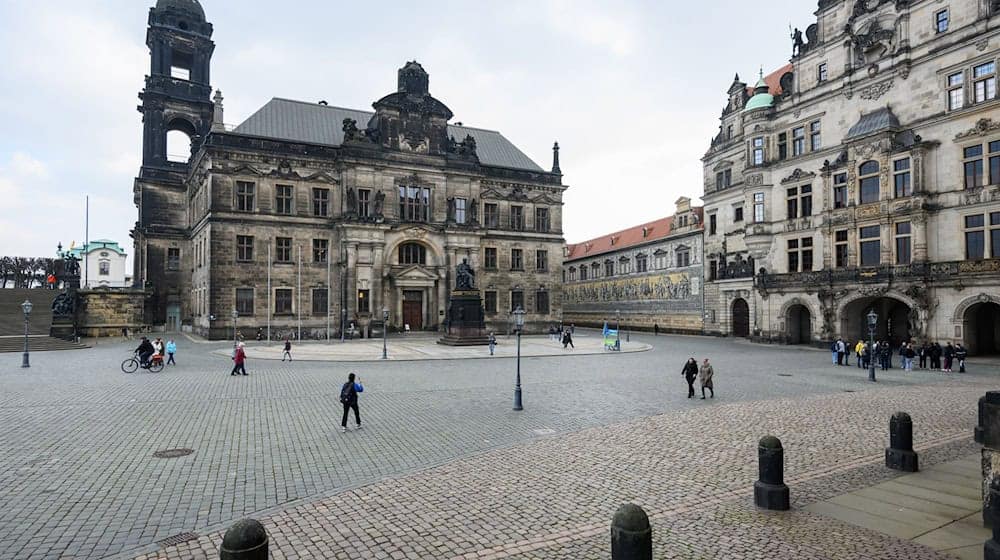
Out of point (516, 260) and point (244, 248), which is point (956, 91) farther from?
point (244, 248)

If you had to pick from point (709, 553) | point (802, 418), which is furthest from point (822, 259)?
point (709, 553)

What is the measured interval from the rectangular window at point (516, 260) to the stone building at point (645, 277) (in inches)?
459

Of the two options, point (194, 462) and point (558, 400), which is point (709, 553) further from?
point (558, 400)

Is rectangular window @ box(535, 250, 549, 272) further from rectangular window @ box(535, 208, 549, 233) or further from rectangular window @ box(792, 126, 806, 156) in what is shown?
rectangular window @ box(792, 126, 806, 156)

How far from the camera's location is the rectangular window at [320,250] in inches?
1861

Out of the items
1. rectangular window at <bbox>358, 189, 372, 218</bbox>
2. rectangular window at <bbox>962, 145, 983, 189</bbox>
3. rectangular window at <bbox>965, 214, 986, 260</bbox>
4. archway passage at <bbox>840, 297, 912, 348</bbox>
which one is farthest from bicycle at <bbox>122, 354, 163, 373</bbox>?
rectangular window at <bbox>962, 145, 983, 189</bbox>


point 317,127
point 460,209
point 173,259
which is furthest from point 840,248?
point 173,259

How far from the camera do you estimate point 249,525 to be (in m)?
4.73

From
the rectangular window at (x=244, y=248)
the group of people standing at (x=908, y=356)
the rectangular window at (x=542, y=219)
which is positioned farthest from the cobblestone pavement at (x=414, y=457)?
the rectangular window at (x=542, y=219)

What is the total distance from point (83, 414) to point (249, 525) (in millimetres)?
13347

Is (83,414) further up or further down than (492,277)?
further down

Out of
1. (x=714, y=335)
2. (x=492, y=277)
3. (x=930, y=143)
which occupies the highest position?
(x=930, y=143)

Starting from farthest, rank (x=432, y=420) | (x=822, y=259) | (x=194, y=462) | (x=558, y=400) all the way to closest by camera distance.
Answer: (x=822, y=259) < (x=558, y=400) < (x=432, y=420) < (x=194, y=462)

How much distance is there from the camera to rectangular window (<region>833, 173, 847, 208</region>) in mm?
39562
